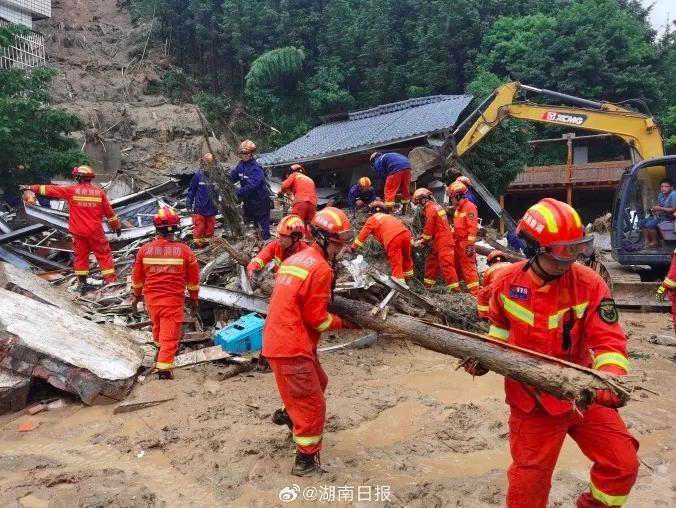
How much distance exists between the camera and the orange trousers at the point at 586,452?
2494 mm

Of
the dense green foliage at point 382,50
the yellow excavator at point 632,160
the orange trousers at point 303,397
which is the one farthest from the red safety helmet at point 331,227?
the dense green foliage at point 382,50

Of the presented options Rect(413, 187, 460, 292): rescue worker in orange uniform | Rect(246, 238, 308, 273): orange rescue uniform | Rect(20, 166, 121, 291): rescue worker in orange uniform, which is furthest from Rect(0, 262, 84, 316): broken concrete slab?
Rect(413, 187, 460, 292): rescue worker in orange uniform

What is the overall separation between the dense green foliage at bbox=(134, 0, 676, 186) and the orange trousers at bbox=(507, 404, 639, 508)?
20805mm

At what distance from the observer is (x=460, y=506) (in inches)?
129

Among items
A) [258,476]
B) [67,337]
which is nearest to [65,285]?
[67,337]

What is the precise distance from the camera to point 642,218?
362 inches

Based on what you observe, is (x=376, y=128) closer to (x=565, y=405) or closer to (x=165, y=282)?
(x=165, y=282)

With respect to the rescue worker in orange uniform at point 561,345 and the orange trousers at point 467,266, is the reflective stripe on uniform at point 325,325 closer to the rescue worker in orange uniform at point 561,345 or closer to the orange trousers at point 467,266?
the rescue worker in orange uniform at point 561,345

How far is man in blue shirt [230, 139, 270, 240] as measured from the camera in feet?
26.8

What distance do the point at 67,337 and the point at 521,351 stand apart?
4235 mm

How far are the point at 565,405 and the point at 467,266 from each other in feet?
18.2

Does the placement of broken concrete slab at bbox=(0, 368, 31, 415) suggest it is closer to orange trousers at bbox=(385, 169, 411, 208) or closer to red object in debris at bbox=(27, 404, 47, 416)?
red object in debris at bbox=(27, 404, 47, 416)

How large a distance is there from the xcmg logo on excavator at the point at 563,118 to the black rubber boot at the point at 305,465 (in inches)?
360

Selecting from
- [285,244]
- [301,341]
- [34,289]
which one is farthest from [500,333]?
[34,289]
